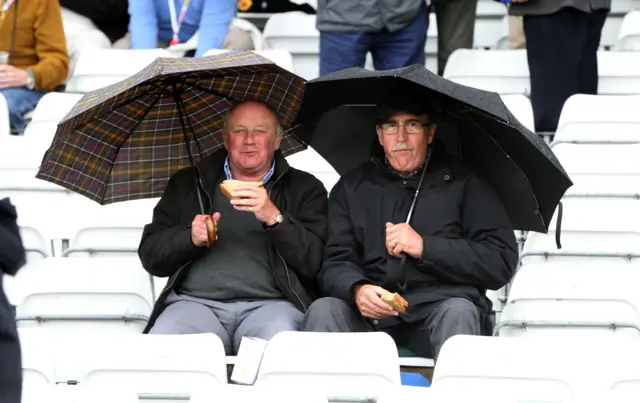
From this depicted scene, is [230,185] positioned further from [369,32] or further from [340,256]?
[369,32]

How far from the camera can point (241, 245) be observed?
4457 millimetres

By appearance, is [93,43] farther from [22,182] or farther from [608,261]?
[608,261]

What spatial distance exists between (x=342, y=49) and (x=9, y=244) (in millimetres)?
3964

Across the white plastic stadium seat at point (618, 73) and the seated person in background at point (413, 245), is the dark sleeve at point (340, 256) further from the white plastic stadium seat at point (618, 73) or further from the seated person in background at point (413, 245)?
the white plastic stadium seat at point (618, 73)

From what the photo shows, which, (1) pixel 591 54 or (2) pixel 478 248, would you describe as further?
(1) pixel 591 54

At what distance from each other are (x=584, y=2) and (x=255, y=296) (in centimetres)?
228

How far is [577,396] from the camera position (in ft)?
11.2

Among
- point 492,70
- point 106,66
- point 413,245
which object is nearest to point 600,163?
point 492,70

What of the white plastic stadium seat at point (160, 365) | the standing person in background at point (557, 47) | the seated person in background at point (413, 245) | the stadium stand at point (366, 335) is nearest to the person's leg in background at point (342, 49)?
the stadium stand at point (366, 335)

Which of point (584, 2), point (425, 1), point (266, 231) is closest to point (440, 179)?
point (266, 231)

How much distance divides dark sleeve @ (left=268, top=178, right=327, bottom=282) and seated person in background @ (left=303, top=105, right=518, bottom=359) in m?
0.05

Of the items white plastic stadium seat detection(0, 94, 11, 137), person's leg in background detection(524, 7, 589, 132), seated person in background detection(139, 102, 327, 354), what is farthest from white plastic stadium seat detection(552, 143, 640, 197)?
white plastic stadium seat detection(0, 94, 11, 137)

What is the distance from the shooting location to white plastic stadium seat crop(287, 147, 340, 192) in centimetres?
533

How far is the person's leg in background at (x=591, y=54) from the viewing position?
19.9ft
